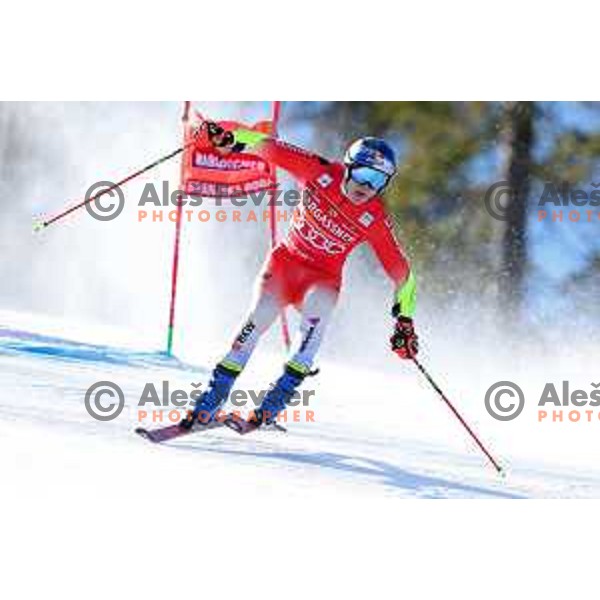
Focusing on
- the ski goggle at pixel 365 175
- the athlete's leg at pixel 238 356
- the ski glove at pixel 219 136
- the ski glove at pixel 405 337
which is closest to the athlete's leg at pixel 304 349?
the athlete's leg at pixel 238 356

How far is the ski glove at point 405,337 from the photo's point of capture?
4.45 meters

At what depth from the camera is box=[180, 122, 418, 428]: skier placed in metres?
4.37

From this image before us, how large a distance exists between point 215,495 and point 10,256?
114 centimetres

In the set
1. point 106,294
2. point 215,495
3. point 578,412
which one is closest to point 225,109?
point 106,294

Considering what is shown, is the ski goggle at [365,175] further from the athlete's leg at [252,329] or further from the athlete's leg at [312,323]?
the athlete's leg at [252,329]

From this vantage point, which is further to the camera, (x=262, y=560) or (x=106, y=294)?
(x=106, y=294)

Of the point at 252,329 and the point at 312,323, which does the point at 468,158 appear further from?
the point at 252,329

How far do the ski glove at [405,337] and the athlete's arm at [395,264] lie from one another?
0.02m

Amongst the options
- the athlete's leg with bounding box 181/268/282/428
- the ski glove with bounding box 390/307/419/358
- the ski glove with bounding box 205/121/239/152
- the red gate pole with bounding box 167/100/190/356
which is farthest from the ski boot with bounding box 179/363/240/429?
the ski glove with bounding box 205/121/239/152

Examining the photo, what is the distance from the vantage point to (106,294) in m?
4.54

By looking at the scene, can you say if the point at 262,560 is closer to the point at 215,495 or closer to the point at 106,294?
the point at 215,495

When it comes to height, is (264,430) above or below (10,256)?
below

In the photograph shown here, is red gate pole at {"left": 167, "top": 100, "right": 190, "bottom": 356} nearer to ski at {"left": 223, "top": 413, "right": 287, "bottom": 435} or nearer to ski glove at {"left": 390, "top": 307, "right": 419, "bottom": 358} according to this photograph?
ski at {"left": 223, "top": 413, "right": 287, "bottom": 435}

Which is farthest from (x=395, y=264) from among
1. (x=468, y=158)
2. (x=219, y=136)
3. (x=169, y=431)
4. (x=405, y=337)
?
(x=169, y=431)
